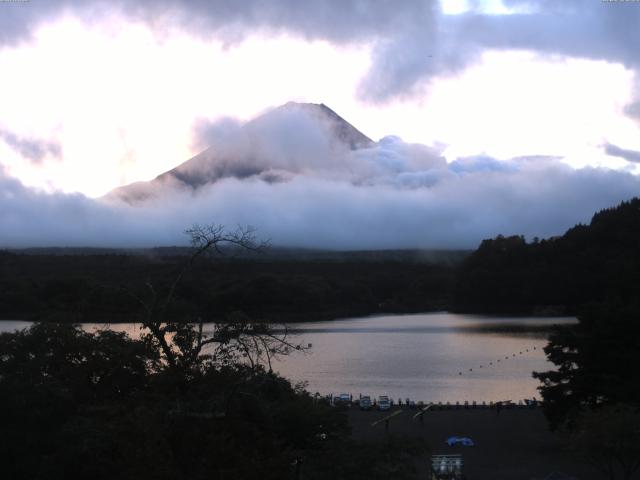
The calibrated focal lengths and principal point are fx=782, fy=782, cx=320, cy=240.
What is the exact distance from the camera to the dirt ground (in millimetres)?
16375

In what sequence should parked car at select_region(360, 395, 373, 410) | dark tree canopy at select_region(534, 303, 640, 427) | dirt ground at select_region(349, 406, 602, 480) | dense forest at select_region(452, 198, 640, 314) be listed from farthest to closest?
dense forest at select_region(452, 198, 640, 314) < parked car at select_region(360, 395, 373, 410) < dark tree canopy at select_region(534, 303, 640, 427) < dirt ground at select_region(349, 406, 602, 480)

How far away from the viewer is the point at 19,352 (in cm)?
1178

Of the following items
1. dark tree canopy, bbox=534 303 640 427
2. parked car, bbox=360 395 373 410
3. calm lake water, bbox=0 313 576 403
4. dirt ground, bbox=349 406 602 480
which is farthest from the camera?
calm lake water, bbox=0 313 576 403

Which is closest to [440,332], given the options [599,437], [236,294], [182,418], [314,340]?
[314,340]

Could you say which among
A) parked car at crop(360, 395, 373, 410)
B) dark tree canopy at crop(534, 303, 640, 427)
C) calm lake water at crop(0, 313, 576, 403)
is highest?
dark tree canopy at crop(534, 303, 640, 427)

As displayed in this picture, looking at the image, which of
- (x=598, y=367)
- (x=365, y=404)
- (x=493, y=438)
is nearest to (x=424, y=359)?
(x=365, y=404)

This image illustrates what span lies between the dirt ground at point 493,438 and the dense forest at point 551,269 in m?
48.6

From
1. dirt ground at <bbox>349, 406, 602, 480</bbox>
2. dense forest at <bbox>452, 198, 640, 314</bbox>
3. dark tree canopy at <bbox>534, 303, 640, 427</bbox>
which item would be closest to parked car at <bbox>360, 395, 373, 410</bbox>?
dirt ground at <bbox>349, 406, 602, 480</bbox>

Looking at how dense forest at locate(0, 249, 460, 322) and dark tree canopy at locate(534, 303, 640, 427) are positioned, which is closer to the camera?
dark tree canopy at locate(534, 303, 640, 427)

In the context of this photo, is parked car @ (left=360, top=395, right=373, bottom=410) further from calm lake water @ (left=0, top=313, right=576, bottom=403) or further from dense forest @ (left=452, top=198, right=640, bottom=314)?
dense forest @ (left=452, top=198, right=640, bottom=314)

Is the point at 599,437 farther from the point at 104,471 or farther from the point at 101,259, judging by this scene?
the point at 101,259

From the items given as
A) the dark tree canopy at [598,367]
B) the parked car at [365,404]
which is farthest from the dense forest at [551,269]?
the dark tree canopy at [598,367]

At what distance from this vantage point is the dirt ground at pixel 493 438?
1638 cm

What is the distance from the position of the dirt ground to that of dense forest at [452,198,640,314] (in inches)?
1912
